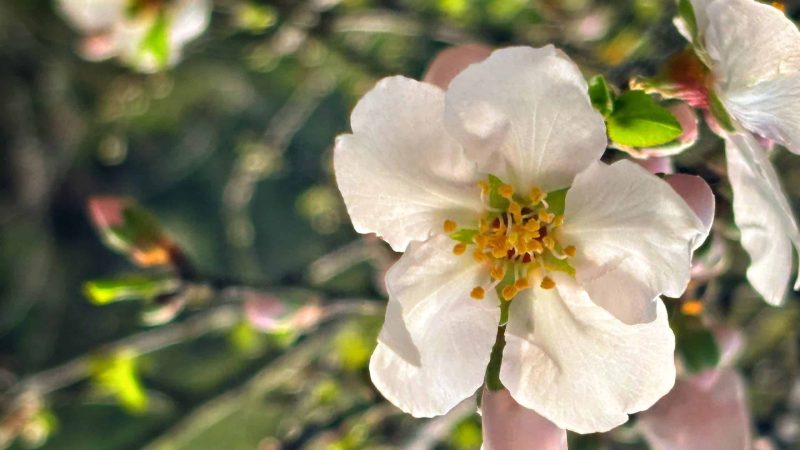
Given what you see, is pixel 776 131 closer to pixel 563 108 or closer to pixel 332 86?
pixel 563 108

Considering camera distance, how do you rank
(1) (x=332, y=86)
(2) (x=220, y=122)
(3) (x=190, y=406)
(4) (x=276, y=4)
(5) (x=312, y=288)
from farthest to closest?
1. (2) (x=220, y=122)
2. (1) (x=332, y=86)
3. (3) (x=190, y=406)
4. (4) (x=276, y=4)
5. (5) (x=312, y=288)

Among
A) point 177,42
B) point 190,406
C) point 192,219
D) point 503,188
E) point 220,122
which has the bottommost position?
point 190,406

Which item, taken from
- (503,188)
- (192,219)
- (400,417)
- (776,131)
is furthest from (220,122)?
(776,131)

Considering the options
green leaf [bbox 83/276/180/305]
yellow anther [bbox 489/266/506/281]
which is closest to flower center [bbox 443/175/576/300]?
yellow anther [bbox 489/266/506/281]

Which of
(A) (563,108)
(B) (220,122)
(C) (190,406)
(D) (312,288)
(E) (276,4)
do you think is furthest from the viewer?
(B) (220,122)

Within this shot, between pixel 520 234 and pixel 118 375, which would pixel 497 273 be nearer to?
pixel 520 234
